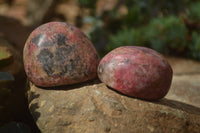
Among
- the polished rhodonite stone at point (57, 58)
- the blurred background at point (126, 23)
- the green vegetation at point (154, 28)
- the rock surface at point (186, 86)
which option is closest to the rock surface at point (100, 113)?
the polished rhodonite stone at point (57, 58)

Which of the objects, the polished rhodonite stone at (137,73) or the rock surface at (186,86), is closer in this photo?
the polished rhodonite stone at (137,73)

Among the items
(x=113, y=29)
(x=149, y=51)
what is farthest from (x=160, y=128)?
(x=113, y=29)

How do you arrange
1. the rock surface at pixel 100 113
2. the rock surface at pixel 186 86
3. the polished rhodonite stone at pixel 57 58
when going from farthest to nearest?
the rock surface at pixel 186 86
the polished rhodonite stone at pixel 57 58
the rock surface at pixel 100 113

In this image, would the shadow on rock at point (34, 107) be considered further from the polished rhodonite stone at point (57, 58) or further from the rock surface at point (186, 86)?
the rock surface at point (186, 86)

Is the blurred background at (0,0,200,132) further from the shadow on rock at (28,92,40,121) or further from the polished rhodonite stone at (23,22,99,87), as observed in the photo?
the shadow on rock at (28,92,40,121)

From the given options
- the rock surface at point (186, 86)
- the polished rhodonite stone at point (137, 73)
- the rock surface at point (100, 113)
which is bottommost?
the rock surface at point (186, 86)

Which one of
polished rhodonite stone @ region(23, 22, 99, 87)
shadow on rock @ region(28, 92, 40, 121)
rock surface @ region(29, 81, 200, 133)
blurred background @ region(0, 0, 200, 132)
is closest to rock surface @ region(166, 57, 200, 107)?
blurred background @ region(0, 0, 200, 132)

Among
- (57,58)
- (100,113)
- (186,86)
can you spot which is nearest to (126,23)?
(186,86)
